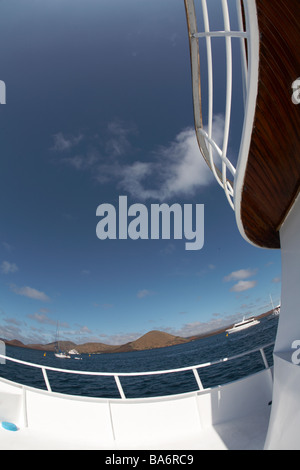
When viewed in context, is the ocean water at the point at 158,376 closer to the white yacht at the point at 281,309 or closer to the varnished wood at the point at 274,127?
the white yacht at the point at 281,309

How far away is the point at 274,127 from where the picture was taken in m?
1.74

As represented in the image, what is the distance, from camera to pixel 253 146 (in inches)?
73.2

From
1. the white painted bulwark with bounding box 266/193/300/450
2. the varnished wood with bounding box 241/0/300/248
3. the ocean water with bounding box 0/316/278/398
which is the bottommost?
the ocean water with bounding box 0/316/278/398

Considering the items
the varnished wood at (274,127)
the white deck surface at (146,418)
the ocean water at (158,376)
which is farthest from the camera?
the ocean water at (158,376)

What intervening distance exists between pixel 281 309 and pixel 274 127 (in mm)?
2049

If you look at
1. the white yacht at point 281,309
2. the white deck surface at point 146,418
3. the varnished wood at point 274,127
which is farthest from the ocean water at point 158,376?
A: the varnished wood at point 274,127

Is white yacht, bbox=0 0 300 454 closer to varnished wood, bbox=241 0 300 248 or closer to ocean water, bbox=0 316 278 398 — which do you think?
varnished wood, bbox=241 0 300 248

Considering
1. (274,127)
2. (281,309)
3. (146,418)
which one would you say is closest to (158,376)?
(146,418)

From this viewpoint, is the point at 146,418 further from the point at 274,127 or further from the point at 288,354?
the point at 274,127

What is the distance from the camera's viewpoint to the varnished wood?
4.35 feet

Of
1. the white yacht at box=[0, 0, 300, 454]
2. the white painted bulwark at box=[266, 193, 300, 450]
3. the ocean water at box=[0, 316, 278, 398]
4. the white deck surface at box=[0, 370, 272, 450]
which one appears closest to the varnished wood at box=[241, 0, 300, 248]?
the white yacht at box=[0, 0, 300, 454]

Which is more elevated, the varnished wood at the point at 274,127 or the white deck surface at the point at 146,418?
the varnished wood at the point at 274,127

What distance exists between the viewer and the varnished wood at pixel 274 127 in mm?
1326

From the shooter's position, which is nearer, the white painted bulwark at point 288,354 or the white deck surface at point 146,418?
the white painted bulwark at point 288,354
